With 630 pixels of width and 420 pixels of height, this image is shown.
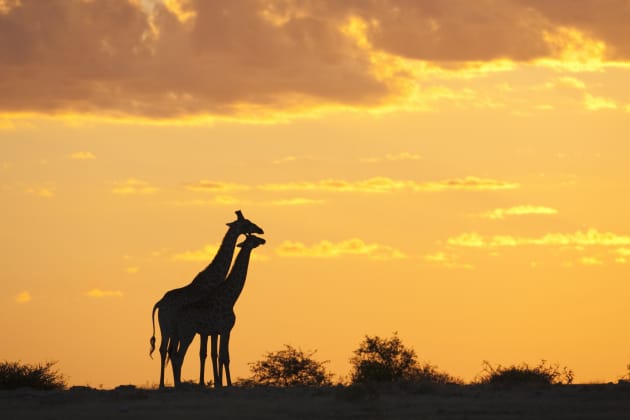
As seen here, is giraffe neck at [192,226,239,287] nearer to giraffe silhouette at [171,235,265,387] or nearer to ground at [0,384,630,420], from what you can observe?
giraffe silhouette at [171,235,265,387]

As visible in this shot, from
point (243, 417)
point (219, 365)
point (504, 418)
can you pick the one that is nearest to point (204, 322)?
point (219, 365)

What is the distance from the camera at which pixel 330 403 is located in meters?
30.2

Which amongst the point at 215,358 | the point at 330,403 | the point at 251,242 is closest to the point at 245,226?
the point at 251,242

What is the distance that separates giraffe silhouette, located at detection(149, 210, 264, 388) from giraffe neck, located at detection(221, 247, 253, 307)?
0.98 ft

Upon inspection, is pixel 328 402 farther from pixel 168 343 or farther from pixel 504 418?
pixel 168 343

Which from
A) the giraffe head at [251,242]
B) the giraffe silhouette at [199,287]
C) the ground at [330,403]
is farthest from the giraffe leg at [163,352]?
the giraffe head at [251,242]

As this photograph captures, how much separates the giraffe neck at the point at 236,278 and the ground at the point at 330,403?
4.08 meters

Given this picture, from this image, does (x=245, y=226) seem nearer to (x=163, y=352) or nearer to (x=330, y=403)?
(x=163, y=352)

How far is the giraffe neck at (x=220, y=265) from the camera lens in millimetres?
37562

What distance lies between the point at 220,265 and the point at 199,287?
3.37ft

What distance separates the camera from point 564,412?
28406 millimetres

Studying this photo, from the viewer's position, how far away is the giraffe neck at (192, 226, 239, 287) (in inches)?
1479

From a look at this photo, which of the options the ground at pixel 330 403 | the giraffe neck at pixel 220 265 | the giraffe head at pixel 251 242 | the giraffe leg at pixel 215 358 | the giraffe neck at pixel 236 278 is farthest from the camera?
the giraffe head at pixel 251 242

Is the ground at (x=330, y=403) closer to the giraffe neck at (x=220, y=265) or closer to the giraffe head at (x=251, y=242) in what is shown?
the giraffe neck at (x=220, y=265)
